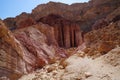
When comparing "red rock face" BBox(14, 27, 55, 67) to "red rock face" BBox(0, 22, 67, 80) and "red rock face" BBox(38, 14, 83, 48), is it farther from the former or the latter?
"red rock face" BBox(38, 14, 83, 48)

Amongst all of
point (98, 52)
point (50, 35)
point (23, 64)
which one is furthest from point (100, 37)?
point (50, 35)

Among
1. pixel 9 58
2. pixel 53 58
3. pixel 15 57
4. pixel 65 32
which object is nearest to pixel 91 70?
pixel 9 58

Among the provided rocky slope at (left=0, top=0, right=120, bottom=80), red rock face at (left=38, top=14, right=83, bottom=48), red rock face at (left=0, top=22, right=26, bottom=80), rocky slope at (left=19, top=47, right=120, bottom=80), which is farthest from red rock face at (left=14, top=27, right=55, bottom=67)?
red rock face at (left=38, top=14, right=83, bottom=48)

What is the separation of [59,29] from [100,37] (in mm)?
25127

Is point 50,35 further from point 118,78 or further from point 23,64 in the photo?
point 118,78

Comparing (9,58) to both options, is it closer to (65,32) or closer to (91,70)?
(91,70)

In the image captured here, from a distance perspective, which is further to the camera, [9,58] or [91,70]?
[9,58]

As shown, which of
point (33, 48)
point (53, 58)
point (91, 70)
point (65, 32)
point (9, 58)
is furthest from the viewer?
point (65, 32)

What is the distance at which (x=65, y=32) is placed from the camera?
38.6 meters

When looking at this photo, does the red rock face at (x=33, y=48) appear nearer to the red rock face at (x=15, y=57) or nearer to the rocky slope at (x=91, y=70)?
the red rock face at (x=15, y=57)

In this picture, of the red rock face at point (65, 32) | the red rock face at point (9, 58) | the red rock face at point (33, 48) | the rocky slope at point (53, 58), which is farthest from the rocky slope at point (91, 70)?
the red rock face at point (65, 32)

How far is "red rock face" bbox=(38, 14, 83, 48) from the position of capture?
37.2 metres

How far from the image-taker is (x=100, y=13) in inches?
2344

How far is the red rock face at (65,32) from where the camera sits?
37.2m
